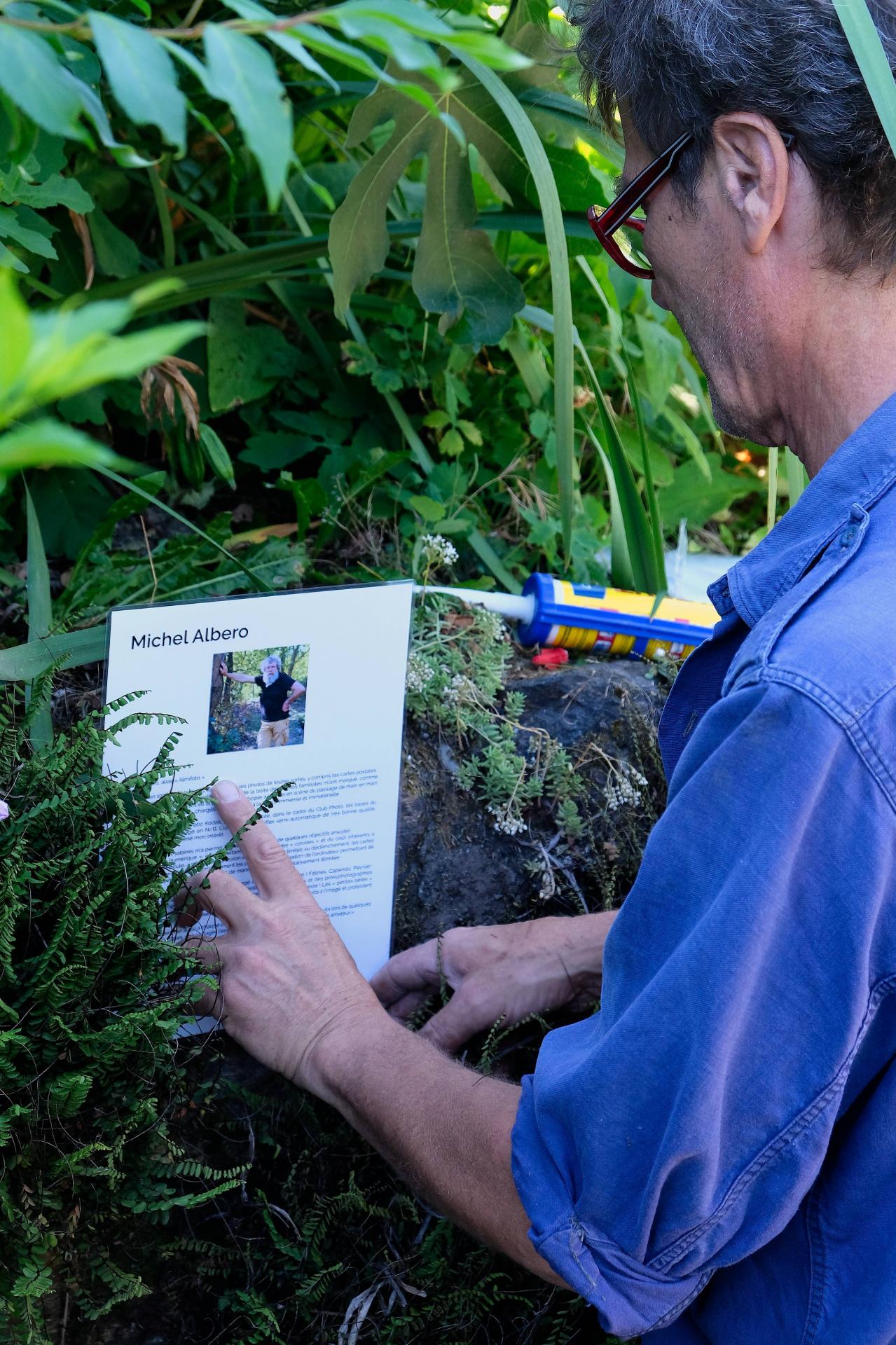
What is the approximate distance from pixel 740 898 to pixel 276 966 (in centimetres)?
62

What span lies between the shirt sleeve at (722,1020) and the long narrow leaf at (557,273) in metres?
0.62

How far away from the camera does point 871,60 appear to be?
0.94 meters

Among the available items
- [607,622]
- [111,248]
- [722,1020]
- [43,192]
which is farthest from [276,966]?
[111,248]

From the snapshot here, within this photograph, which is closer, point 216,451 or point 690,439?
point 216,451

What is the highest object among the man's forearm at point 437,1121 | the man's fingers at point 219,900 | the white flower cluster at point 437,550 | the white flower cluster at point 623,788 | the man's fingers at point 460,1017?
the white flower cluster at point 437,550

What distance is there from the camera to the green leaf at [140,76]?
1.44ft

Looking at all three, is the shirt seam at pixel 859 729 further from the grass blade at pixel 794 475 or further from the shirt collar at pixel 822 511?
the grass blade at pixel 794 475

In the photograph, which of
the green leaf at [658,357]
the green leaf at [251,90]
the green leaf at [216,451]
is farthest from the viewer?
the green leaf at [658,357]

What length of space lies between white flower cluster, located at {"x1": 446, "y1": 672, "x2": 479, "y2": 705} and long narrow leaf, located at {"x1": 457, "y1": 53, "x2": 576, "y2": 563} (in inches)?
12.6

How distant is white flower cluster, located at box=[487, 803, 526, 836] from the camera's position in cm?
164

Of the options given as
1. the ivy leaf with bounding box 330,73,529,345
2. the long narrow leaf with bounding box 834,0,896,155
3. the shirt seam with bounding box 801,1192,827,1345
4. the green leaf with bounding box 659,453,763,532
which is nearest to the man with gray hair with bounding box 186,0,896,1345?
the shirt seam with bounding box 801,1192,827,1345

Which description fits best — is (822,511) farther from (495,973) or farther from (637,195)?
(495,973)

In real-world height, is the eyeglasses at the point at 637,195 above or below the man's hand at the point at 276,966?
above

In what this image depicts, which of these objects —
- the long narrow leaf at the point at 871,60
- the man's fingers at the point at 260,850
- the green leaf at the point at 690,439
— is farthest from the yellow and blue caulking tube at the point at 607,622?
the long narrow leaf at the point at 871,60
